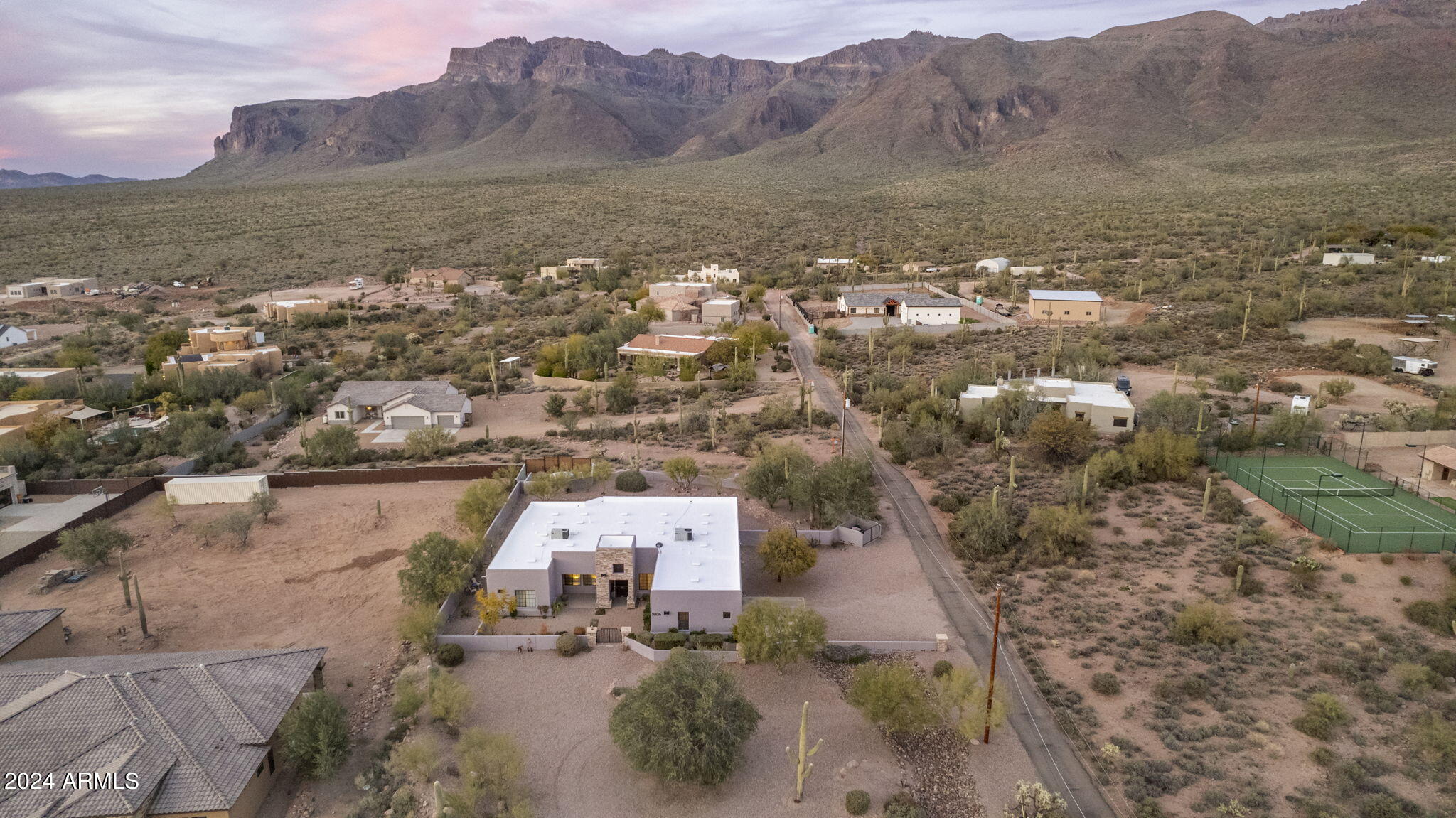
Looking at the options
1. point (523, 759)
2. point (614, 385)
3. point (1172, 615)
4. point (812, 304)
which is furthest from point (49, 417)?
point (812, 304)

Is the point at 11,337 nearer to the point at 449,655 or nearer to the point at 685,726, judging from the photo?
the point at 449,655

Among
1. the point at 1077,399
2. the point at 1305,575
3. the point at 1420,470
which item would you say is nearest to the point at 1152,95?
the point at 1077,399

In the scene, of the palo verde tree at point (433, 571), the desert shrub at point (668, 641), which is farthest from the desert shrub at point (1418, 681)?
the palo verde tree at point (433, 571)

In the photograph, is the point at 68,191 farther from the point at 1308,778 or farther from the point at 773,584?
the point at 1308,778

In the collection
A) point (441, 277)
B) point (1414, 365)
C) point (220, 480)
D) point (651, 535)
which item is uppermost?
point (441, 277)

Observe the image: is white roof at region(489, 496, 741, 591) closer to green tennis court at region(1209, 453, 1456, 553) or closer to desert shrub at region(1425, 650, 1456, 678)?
desert shrub at region(1425, 650, 1456, 678)

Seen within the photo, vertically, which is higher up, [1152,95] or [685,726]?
[1152,95]
